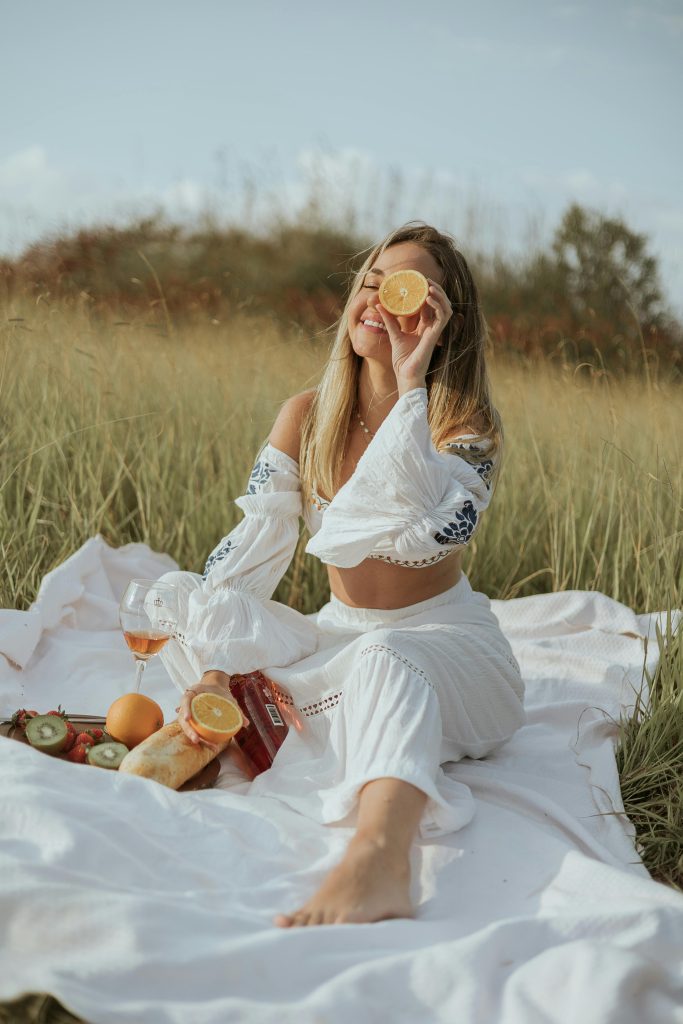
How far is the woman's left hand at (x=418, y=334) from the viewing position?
2.82 metres

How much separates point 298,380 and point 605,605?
2.07 metres

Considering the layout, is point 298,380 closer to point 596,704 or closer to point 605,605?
point 605,605

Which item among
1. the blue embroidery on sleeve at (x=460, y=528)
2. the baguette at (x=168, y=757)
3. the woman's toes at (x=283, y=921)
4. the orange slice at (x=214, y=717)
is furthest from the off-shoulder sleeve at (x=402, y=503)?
the woman's toes at (x=283, y=921)

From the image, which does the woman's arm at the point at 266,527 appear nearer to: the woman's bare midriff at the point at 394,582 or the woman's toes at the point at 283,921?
the woman's bare midriff at the point at 394,582

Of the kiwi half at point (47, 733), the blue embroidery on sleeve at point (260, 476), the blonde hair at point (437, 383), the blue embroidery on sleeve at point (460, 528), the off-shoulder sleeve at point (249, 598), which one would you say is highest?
the blonde hair at point (437, 383)

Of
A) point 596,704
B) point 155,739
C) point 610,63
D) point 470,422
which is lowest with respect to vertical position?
point 596,704

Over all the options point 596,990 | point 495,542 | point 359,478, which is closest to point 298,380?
point 495,542

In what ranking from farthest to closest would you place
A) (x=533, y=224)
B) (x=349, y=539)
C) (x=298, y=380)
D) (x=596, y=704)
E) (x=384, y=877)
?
(x=533, y=224), (x=298, y=380), (x=596, y=704), (x=349, y=539), (x=384, y=877)

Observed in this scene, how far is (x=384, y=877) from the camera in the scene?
2.00 metres

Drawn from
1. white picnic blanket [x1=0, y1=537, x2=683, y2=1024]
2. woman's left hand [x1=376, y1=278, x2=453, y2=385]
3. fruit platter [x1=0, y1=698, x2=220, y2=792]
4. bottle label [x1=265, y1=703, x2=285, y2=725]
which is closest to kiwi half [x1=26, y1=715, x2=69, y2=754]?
fruit platter [x1=0, y1=698, x2=220, y2=792]

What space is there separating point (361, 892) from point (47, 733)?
1.02 metres

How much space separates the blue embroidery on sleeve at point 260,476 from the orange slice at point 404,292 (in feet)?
2.11

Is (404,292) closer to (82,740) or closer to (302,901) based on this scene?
(82,740)

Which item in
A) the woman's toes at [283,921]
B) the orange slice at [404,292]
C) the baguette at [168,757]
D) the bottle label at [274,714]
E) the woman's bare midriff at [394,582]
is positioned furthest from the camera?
the woman's bare midriff at [394,582]
